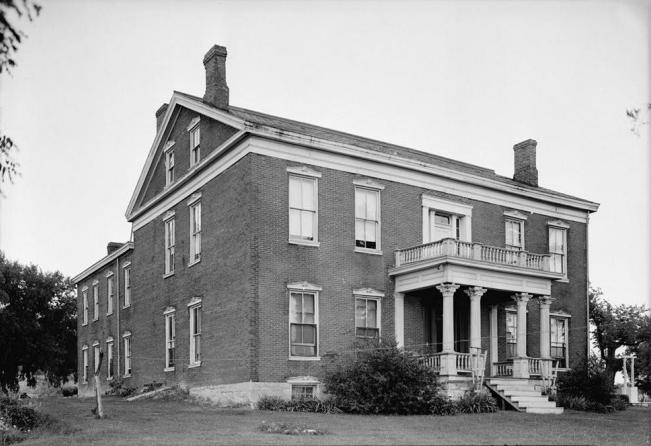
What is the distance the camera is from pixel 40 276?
190 ft

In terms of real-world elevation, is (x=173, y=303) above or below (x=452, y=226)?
below

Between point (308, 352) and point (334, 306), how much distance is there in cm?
183

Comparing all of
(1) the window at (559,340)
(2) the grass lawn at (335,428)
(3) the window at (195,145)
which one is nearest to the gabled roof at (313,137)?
(3) the window at (195,145)

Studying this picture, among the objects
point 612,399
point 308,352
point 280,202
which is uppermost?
point 280,202

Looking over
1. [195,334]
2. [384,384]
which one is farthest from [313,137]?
[195,334]

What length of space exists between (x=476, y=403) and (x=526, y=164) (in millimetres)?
14474

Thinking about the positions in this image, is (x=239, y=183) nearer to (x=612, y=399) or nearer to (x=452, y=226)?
(x=452, y=226)

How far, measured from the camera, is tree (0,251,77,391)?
2197 inches

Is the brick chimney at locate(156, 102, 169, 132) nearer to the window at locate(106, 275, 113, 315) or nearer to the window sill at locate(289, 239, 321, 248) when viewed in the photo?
the window at locate(106, 275, 113, 315)

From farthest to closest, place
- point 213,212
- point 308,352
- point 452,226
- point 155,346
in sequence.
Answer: point 155,346
point 452,226
point 213,212
point 308,352

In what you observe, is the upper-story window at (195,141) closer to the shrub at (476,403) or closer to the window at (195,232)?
the window at (195,232)

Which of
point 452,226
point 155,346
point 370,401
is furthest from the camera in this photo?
point 155,346

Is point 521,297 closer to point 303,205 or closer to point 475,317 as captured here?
point 475,317

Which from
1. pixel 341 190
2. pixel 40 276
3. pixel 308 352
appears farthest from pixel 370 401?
pixel 40 276
